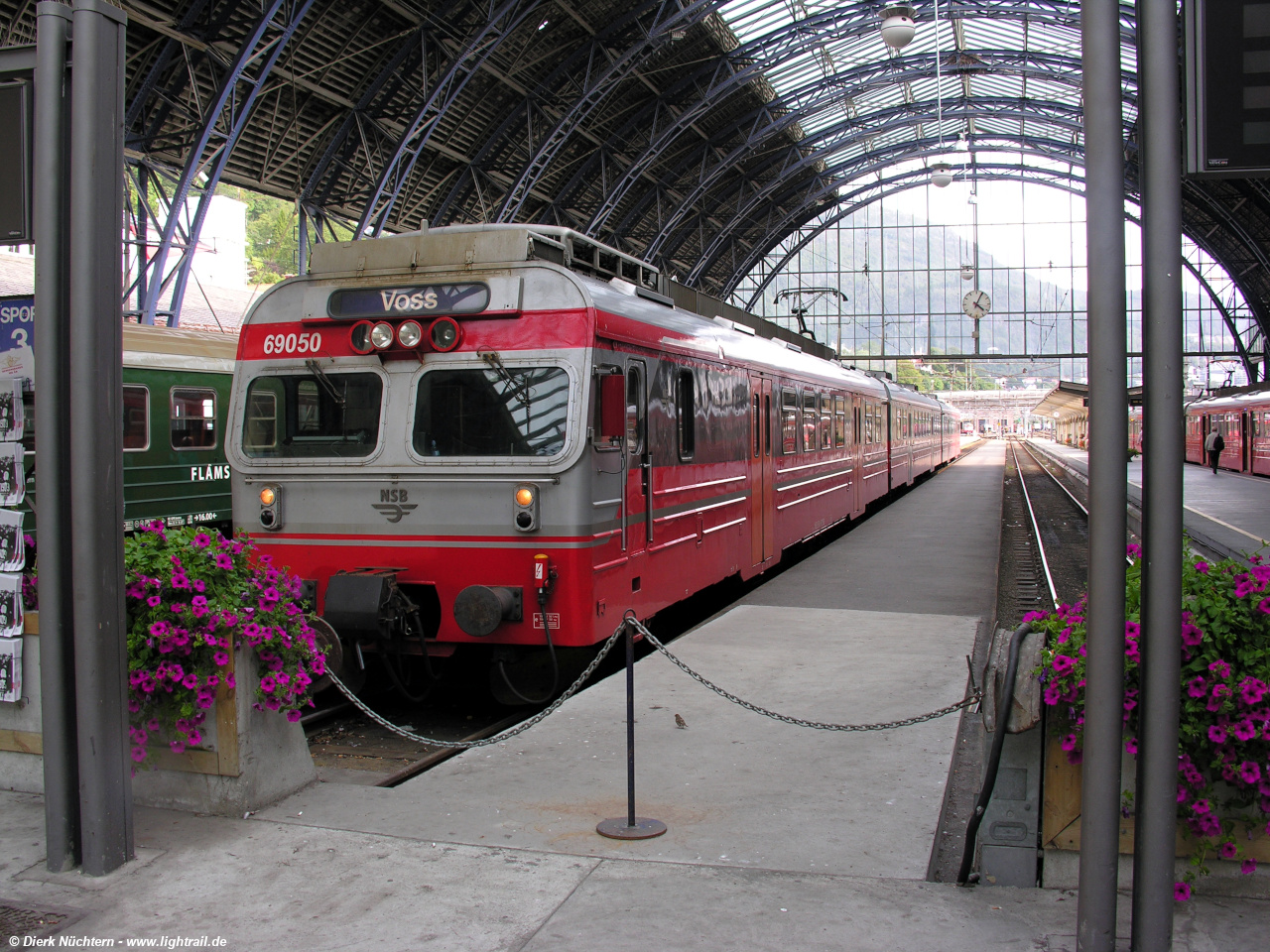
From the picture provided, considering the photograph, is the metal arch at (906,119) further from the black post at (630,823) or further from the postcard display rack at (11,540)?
the postcard display rack at (11,540)

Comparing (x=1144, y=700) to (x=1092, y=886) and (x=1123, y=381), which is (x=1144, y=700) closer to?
(x=1092, y=886)

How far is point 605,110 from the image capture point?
31.8 metres

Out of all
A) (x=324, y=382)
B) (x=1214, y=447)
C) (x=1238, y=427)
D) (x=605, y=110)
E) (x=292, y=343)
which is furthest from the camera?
(x=1214, y=447)

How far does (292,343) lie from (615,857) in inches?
196

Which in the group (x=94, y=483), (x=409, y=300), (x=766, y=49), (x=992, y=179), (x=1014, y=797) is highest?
(x=992, y=179)

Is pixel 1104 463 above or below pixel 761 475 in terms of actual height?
above

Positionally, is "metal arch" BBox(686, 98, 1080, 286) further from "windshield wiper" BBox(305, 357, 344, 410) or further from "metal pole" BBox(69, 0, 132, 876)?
"metal pole" BBox(69, 0, 132, 876)

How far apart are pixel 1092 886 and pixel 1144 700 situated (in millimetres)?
606

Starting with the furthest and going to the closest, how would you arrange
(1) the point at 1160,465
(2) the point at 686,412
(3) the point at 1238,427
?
(3) the point at 1238,427 → (2) the point at 686,412 → (1) the point at 1160,465

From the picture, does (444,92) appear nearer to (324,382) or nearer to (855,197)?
(324,382)

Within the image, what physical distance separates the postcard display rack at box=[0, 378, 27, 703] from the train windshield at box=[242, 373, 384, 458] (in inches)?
113

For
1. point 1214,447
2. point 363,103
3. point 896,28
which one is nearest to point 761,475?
point 363,103

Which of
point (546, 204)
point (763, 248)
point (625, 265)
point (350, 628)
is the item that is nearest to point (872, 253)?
point (763, 248)

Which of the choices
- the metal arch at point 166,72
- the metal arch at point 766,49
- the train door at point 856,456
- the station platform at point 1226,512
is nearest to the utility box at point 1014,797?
the station platform at point 1226,512
